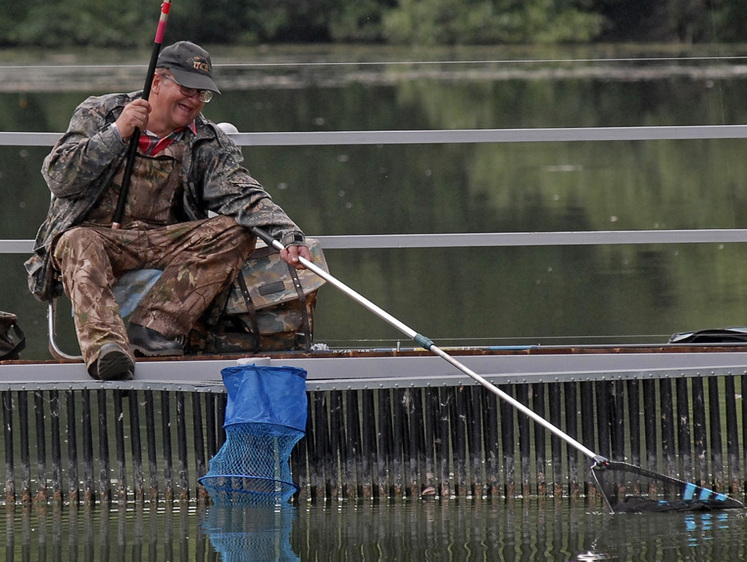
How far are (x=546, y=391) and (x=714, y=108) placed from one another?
16607 mm

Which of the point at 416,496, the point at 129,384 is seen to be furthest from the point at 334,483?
the point at 129,384

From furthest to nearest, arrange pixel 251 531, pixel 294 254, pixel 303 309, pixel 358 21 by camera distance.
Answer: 1. pixel 358 21
2. pixel 303 309
3. pixel 294 254
4. pixel 251 531

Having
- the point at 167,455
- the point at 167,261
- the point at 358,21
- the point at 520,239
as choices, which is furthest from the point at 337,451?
the point at 358,21

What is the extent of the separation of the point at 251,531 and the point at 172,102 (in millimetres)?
1522

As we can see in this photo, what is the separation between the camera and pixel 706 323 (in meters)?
8.55

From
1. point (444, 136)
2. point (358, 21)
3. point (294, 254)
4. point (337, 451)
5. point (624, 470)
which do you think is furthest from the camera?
point (358, 21)

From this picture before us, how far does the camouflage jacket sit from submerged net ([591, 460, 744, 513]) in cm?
128

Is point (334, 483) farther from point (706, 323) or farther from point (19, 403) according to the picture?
point (706, 323)

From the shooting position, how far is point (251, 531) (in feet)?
16.9

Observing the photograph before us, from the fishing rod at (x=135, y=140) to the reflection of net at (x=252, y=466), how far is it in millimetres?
893

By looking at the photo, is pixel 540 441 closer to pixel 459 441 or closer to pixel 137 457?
pixel 459 441

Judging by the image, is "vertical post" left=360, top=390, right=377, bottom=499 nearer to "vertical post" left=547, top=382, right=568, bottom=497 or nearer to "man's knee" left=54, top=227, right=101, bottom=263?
"vertical post" left=547, top=382, right=568, bottom=497

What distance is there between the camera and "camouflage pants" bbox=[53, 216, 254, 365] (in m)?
5.70

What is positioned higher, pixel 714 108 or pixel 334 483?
pixel 714 108
